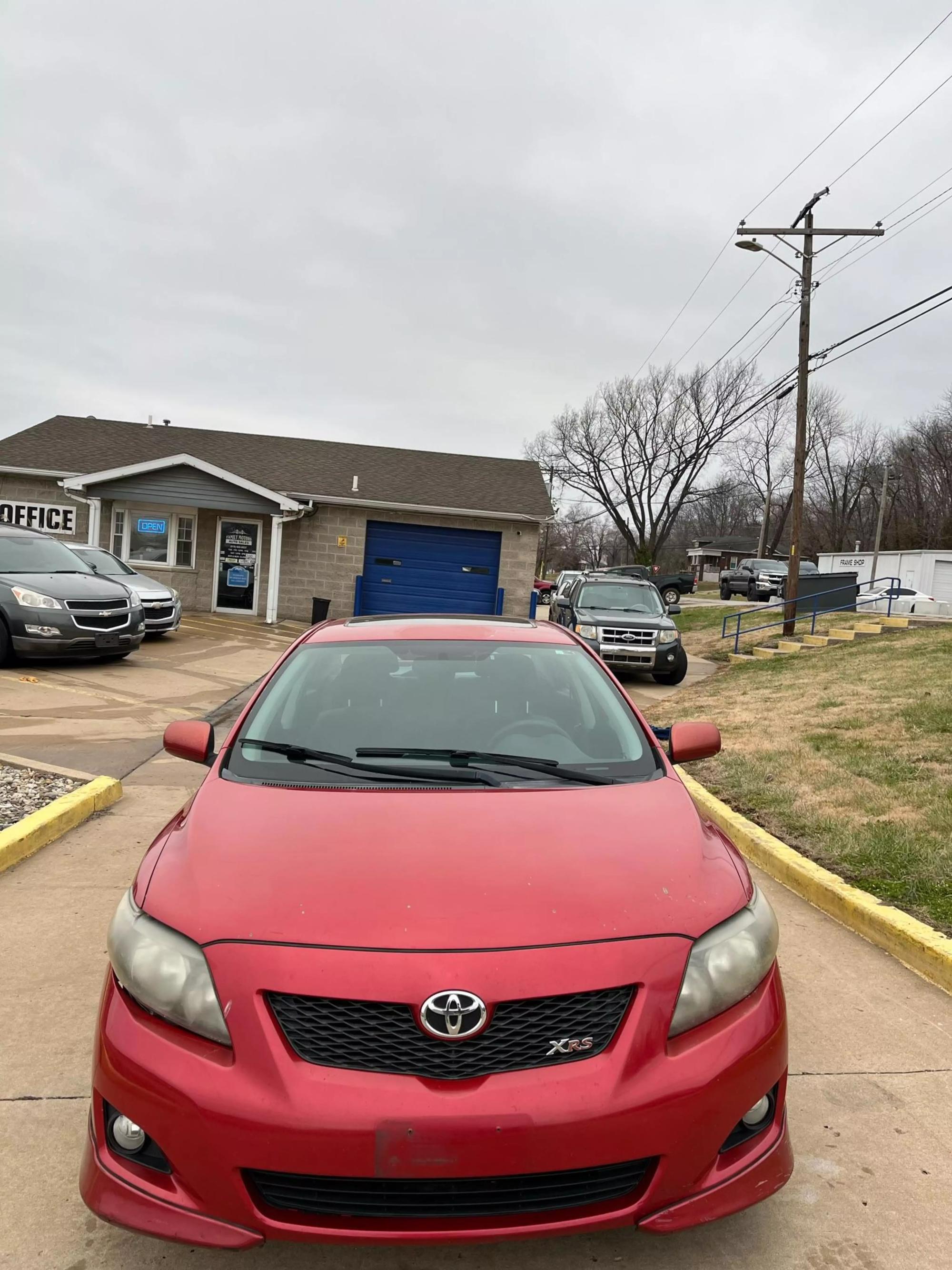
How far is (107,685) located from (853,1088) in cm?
945

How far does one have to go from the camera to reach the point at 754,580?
3881cm

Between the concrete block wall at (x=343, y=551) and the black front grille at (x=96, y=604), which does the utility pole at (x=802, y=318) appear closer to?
the concrete block wall at (x=343, y=551)

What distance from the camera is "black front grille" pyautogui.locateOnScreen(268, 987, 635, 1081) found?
74.2 inches

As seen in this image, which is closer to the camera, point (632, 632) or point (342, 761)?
point (342, 761)

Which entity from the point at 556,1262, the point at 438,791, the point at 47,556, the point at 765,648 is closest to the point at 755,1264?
the point at 556,1262

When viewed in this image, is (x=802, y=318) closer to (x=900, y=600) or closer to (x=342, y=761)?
(x=900, y=600)

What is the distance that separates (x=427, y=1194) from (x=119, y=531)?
20.7 m

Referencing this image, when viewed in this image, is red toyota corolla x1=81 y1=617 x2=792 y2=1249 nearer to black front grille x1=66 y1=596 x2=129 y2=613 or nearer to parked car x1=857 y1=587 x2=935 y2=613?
black front grille x1=66 y1=596 x2=129 y2=613

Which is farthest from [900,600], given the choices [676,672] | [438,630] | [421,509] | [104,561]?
[438,630]

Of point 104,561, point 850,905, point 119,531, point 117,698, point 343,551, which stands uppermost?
point 119,531

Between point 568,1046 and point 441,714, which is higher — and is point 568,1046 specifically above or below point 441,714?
below

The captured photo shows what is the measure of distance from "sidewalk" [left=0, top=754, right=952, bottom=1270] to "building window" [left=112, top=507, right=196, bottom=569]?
17.1 meters

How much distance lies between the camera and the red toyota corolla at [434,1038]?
1838 millimetres

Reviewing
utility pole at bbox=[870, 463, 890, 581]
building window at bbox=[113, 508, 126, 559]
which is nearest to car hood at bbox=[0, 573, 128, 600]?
building window at bbox=[113, 508, 126, 559]
